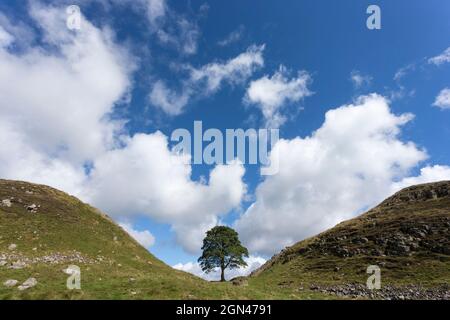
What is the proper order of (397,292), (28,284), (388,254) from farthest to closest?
(388,254) → (397,292) → (28,284)

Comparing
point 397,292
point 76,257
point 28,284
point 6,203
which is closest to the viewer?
point 28,284

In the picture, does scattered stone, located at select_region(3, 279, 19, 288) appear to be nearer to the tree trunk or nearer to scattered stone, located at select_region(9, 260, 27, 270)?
scattered stone, located at select_region(9, 260, 27, 270)

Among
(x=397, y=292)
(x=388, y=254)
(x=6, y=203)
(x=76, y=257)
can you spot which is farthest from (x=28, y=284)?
(x=388, y=254)

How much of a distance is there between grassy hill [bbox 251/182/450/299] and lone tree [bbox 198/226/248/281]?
712 centimetres

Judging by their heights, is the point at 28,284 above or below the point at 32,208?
below

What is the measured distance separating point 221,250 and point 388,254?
126 feet

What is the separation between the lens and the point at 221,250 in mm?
89250

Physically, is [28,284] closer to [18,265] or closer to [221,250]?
[18,265]

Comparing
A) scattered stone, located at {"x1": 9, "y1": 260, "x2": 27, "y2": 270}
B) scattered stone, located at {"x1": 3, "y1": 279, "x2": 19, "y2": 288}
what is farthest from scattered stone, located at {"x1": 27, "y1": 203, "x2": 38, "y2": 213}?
scattered stone, located at {"x1": 3, "y1": 279, "x2": 19, "y2": 288}

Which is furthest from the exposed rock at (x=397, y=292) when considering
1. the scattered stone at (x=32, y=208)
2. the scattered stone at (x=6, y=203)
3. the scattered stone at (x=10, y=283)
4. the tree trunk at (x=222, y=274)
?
the scattered stone at (x=6, y=203)

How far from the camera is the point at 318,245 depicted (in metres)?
109

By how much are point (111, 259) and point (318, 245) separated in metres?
67.7

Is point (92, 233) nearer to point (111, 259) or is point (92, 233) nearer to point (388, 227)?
point (111, 259)
